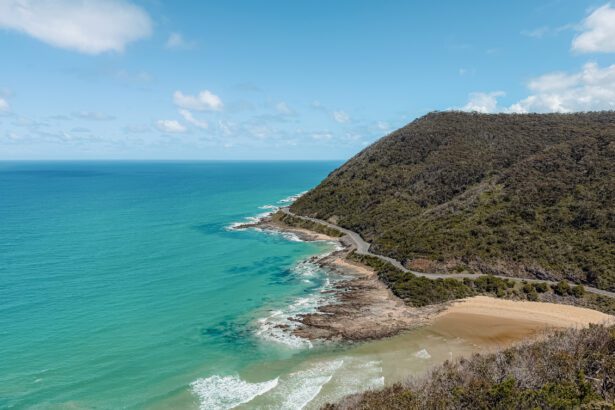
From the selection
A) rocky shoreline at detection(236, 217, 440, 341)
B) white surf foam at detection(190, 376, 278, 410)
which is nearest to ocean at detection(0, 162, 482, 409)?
white surf foam at detection(190, 376, 278, 410)

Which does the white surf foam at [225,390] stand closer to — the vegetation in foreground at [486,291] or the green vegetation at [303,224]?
the vegetation in foreground at [486,291]

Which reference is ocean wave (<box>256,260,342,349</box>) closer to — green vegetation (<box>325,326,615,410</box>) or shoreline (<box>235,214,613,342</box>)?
shoreline (<box>235,214,613,342</box>)

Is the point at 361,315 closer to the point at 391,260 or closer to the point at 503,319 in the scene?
the point at 503,319

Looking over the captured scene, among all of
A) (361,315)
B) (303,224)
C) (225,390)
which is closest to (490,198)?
(361,315)

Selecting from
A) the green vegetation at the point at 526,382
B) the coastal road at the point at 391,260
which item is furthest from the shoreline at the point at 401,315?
the green vegetation at the point at 526,382

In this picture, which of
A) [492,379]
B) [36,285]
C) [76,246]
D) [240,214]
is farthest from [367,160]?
[492,379]
